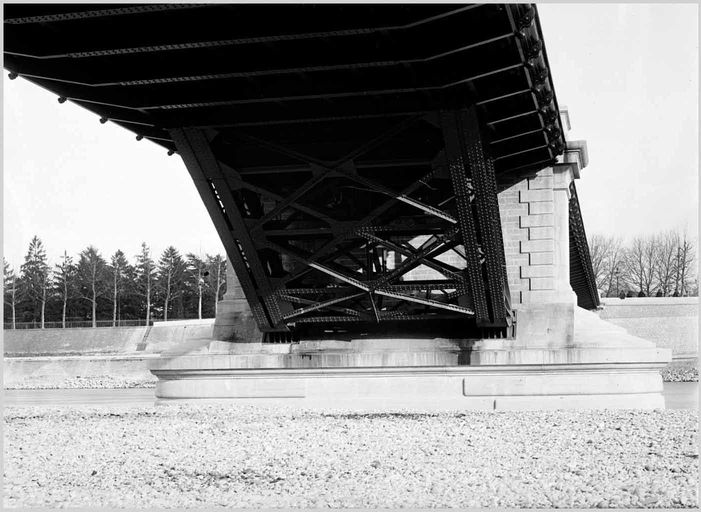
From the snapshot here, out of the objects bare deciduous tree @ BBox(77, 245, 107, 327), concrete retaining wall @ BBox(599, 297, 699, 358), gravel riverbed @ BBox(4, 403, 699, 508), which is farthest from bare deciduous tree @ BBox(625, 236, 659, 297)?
gravel riverbed @ BBox(4, 403, 699, 508)

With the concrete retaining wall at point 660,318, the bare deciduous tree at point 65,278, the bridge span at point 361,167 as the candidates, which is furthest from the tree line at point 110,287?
the bridge span at point 361,167

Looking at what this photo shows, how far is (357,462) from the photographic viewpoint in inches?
435

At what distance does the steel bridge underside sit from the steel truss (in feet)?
0.14

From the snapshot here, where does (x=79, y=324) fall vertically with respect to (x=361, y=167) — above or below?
below

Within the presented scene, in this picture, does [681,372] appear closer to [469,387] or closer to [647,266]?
[469,387]

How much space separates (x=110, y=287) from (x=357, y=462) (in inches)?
3392

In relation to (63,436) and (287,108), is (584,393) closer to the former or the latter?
(287,108)

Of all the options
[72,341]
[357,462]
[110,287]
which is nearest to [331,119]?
[357,462]

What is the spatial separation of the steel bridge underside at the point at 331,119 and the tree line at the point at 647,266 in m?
59.3

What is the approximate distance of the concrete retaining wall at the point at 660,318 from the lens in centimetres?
6212

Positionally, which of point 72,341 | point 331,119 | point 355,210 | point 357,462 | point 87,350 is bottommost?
point 357,462

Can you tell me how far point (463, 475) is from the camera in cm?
1000

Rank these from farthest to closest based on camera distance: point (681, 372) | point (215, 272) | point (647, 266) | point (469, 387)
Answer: point (215, 272) < point (647, 266) < point (681, 372) < point (469, 387)

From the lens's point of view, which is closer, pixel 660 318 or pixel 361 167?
pixel 361 167
